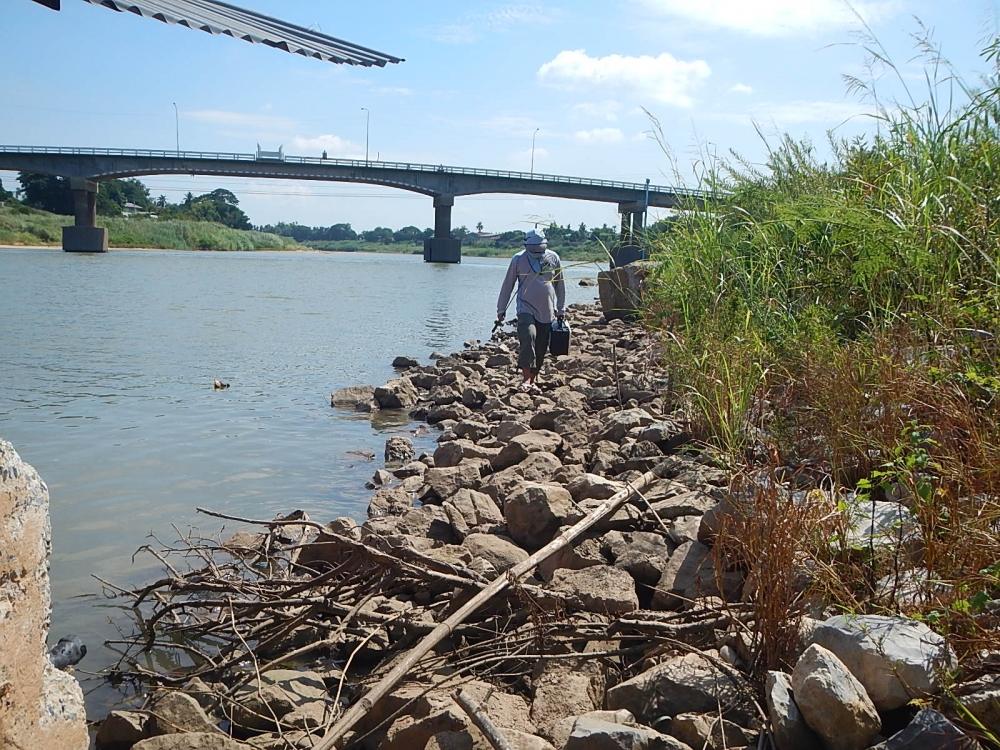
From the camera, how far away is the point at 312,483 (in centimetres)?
820

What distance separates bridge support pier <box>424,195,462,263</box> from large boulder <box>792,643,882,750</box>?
66693 mm

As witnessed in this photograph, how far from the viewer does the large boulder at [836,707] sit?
2.54 metres

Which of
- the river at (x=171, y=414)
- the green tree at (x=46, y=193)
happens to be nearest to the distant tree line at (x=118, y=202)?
→ the green tree at (x=46, y=193)

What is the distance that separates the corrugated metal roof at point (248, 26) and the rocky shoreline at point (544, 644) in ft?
6.46

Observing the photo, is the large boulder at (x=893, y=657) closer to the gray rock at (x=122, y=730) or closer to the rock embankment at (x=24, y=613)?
the rock embankment at (x=24, y=613)

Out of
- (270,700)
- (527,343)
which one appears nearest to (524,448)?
(270,700)

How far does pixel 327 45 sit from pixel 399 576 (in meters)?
2.45

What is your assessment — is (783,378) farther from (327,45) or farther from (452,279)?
(452,279)

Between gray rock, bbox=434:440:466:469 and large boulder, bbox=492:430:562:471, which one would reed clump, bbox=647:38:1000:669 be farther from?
gray rock, bbox=434:440:466:469

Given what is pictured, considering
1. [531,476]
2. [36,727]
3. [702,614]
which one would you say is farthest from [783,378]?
[36,727]

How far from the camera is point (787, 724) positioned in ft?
8.60

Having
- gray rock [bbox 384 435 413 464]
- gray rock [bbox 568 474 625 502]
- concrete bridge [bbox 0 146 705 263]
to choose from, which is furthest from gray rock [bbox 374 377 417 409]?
concrete bridge [bbox 0 146 705 263]

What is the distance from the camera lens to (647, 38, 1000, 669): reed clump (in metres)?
3.16

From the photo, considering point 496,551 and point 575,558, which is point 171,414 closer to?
point 496,551
